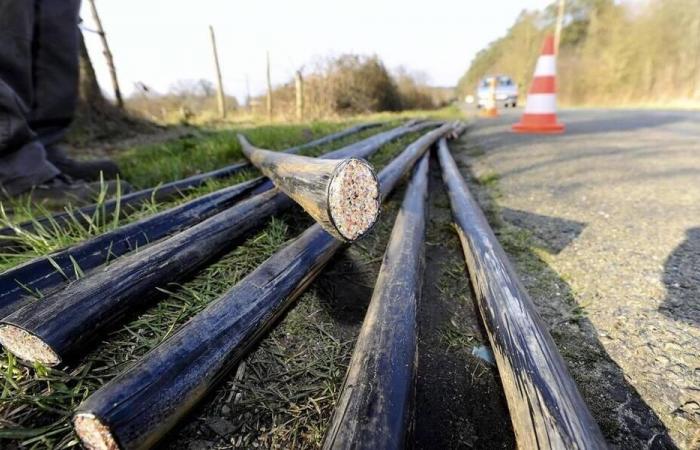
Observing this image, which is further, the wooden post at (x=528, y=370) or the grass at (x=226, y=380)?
the grass at (x=226, y=380)

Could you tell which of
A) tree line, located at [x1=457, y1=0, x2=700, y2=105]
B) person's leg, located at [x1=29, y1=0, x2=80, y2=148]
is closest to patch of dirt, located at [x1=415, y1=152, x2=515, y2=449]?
person's leg, located at [x1=29, y1=0, x2=80, y2=148]

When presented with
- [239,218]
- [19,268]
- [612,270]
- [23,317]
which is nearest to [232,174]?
[239,218]

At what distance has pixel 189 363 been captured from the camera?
0.77 meters

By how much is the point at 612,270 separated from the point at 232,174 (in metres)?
2.57

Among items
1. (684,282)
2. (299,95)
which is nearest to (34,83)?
(684,282)

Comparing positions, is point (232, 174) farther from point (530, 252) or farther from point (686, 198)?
point (686, 198)

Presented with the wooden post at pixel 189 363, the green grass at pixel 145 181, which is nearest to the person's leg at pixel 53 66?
the green grass at pixel 145 181

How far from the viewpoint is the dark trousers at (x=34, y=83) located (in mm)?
2271

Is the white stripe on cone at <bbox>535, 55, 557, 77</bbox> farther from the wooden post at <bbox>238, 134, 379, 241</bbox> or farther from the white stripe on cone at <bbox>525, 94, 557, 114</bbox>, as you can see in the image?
the wooden post at <bbox>238, 134, 379, 241</bbox>

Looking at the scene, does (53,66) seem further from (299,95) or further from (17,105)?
(299,95)

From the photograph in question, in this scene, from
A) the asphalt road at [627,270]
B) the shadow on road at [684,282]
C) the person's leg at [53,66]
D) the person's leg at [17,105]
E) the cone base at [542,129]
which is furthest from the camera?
the cone base at [542,129]

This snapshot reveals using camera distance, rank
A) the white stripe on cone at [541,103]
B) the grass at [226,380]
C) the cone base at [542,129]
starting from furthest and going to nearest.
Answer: the cone base at [542,129], the white stripe on cone at [541,103], the grass at [226,380]

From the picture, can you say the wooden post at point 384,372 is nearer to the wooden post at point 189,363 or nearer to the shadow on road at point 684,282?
the wooden post at point 189,363

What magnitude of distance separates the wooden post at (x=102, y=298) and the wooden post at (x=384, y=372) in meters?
0.69
